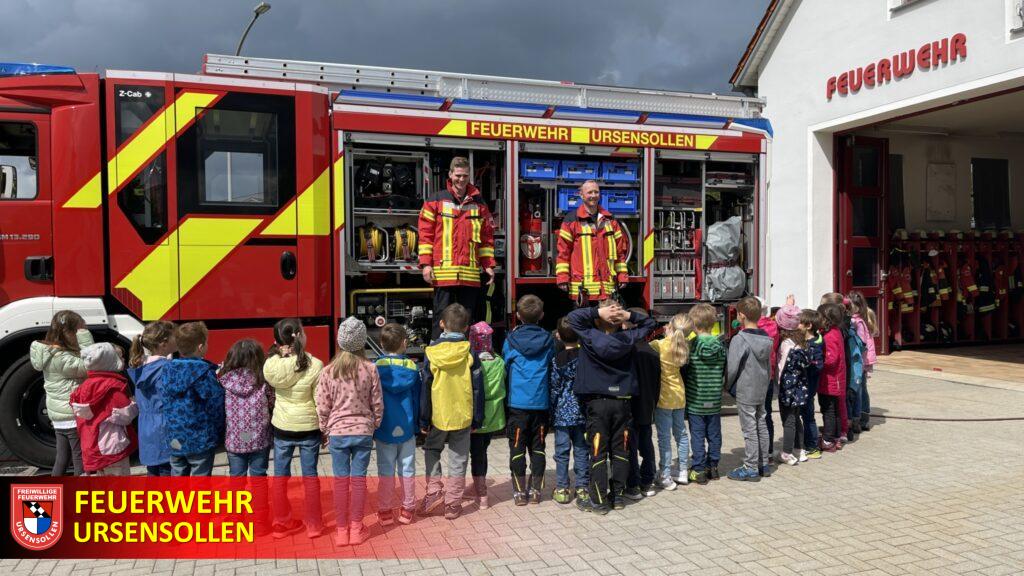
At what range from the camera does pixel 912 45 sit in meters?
10.0

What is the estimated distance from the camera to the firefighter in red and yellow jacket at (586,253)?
22.5ft

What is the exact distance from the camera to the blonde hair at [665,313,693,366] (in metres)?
5.20

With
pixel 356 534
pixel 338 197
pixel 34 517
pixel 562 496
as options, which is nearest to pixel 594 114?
pixel 338 197

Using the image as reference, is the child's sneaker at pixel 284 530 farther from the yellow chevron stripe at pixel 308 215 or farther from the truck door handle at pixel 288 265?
the yellow chevron stripe at pixel 308 215

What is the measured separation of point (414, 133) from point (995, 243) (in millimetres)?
11890

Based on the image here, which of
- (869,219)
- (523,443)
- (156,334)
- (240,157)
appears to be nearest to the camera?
(156,334)

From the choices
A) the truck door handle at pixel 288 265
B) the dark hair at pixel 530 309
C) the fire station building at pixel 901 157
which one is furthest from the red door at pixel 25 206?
the fire station building at pixel 901 157

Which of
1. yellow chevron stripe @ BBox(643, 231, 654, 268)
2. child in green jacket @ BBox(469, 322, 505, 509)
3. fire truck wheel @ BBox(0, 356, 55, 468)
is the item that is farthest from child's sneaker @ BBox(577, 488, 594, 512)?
fire truck wheel @ BBox(0, 356, 55, 468)

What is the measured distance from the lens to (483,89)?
22.9 ft

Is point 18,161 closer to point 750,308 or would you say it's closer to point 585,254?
point 585,254

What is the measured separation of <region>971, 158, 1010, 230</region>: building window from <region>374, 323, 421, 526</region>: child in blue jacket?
13.1 m

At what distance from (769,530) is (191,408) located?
339 cm

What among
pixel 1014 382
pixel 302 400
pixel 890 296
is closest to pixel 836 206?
pixel 890 296

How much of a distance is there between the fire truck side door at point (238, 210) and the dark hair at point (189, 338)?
1479mm
